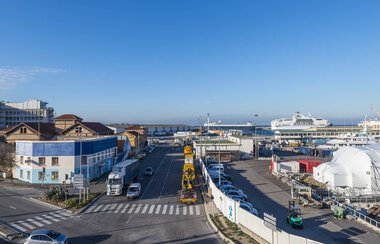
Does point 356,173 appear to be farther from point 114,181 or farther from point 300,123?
point 300,123

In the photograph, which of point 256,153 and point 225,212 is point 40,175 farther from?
point 256,153

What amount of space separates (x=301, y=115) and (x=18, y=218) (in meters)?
179

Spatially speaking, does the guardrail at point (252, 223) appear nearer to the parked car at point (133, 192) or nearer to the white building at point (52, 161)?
the parked car at point (133, 192)

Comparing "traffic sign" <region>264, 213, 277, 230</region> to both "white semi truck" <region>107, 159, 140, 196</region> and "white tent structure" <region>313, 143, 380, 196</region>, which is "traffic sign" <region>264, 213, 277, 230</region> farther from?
"white tent structure" <region>313, 143, 380, 196</region>

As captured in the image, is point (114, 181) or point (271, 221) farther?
point (114, 181)

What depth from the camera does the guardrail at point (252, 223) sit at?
1551cm

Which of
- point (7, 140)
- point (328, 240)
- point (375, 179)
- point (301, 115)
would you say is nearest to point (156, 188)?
point (328, 240)

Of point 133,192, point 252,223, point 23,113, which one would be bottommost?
point 133,192

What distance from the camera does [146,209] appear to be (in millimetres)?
28078

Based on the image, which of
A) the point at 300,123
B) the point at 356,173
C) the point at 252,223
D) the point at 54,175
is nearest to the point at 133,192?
the point at 54,175

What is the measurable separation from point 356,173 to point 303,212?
1479 cm

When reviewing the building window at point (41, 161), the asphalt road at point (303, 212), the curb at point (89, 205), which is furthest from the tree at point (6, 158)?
the asphalt road at point (303, 212)

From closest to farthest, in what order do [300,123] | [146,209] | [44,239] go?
[44,239]
[146,209]
[300,123]

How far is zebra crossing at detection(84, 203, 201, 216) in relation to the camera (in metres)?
27.0
